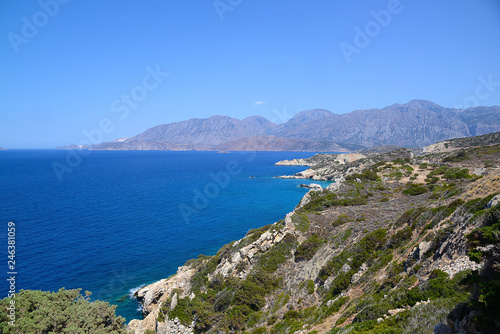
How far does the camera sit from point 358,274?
1652 centimetres

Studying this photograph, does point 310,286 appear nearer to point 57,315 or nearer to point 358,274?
point 358,274

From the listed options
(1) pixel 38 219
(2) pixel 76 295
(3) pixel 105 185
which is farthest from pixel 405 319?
(3) pixel 105 185

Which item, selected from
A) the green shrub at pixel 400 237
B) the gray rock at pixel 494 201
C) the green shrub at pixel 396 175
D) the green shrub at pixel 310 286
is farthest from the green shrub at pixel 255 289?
the green shrub at pixel 396 175

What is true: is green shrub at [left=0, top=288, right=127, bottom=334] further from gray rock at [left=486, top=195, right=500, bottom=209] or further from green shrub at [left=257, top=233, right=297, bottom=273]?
gray rock at [left=486, top=195, right=500, bottom=209]

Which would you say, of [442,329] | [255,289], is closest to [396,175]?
[255,289]

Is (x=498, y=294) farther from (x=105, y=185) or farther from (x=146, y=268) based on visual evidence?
(x=105, y=185)

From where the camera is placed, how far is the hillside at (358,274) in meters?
8.77

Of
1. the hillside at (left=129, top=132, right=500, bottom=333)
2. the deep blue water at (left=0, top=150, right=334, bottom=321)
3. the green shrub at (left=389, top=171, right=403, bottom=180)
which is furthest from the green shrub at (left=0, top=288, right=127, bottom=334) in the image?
the green shrub at (left=389, top=171, right=403, bottom=180)

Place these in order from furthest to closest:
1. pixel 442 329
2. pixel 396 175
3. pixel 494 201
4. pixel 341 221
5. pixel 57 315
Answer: pixel 396 175
pixel 341 221
pixel 57 315
pixel 494 201
pixel 442 329

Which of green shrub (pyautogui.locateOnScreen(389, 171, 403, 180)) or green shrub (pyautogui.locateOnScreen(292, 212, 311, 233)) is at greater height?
green shrub (pyautogui.locateOnScreen(389, 171, 403, 180))

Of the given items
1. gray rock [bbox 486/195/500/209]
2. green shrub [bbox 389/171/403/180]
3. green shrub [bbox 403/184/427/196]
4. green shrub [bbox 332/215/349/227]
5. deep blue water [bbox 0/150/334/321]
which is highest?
gray rock [bbox 486/195/500/209]

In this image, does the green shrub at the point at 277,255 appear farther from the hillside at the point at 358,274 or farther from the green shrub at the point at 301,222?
the green shrub at the point at 301,222

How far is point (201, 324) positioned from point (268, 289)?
5467mm

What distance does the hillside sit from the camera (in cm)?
877
